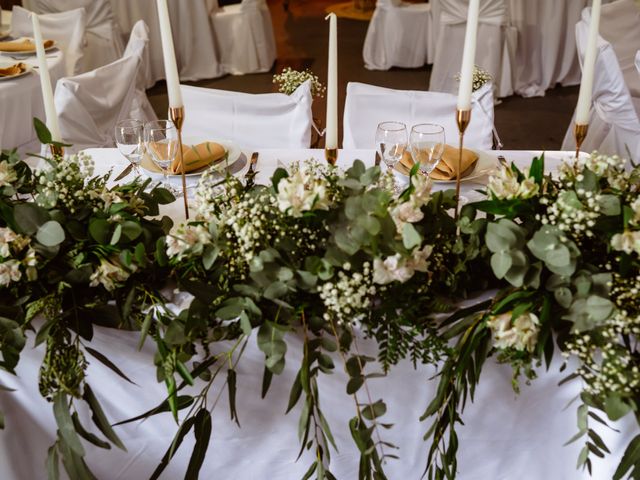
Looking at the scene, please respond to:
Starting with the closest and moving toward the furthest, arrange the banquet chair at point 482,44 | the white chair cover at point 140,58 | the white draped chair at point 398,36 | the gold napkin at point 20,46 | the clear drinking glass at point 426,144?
1. the clear drinking glass at point 426,144
2. the white chair cover at point 140,58
3. the gold napkin at point 20,46
4. the banquet chair at point 482,44
5. the white draped chair at point 398,36

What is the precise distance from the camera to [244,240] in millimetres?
1096

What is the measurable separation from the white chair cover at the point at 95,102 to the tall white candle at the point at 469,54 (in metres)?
1.86

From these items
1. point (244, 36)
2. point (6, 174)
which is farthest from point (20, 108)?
point (244, 36)

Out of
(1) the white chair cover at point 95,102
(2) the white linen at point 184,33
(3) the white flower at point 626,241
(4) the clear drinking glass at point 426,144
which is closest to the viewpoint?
(3) the white flower at point 626,241

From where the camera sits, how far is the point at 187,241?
111 cm

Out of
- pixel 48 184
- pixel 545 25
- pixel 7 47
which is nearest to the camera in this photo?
pixel 48 184

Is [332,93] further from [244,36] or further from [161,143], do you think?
[244,36]

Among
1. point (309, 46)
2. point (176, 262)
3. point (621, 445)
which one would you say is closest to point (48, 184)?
point (176, 262)

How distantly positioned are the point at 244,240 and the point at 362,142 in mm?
1499

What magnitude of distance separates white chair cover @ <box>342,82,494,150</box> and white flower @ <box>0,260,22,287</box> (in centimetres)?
157

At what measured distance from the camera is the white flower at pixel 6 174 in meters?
1.24

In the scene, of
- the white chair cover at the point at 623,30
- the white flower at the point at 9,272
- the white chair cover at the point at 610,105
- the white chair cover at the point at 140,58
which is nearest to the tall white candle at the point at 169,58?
the white flower at the point at 9,272

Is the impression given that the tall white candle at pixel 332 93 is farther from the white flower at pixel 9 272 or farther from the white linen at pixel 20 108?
the white linen at pixel 20 108

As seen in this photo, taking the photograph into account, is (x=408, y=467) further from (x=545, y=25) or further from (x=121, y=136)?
(x=545, y=25)
